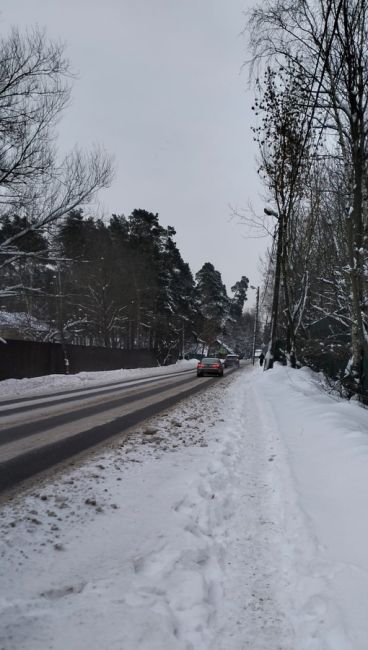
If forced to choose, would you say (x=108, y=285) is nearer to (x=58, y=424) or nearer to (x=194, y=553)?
(x=58, y=424)

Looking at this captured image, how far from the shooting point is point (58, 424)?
9648 mm

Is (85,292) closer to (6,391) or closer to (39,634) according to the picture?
(6,391)

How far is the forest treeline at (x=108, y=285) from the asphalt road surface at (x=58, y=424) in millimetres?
6328

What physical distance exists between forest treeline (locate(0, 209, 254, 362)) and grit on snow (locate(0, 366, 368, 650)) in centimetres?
1376

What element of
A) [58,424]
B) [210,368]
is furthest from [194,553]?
[210,368]

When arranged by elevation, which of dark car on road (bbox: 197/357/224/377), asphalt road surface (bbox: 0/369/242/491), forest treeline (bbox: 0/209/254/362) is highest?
forest treeline (bbox: 0/209/254/362)

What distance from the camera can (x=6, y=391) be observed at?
17.6 meters

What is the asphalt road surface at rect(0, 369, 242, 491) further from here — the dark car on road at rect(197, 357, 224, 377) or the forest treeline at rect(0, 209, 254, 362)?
the dark car on road at rect(197, 357, 224, 377)

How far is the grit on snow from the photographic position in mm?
2736

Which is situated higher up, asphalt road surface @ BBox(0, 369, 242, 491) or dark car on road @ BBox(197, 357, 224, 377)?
dark car on road @ BBox(197, 357, 224, 377)

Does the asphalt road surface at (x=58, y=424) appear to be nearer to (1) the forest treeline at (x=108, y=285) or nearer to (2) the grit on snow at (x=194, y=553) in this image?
(2) the grit on snow at (x=194, y=553)

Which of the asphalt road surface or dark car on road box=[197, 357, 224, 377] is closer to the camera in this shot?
the asphalt road surface

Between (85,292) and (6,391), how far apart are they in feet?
71.2

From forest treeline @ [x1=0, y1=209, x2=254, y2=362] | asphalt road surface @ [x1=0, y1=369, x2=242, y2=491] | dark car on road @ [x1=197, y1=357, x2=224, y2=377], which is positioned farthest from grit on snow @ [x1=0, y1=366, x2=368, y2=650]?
dark car on road @ [x1=197, y1=357, x2=224, y2=377]
